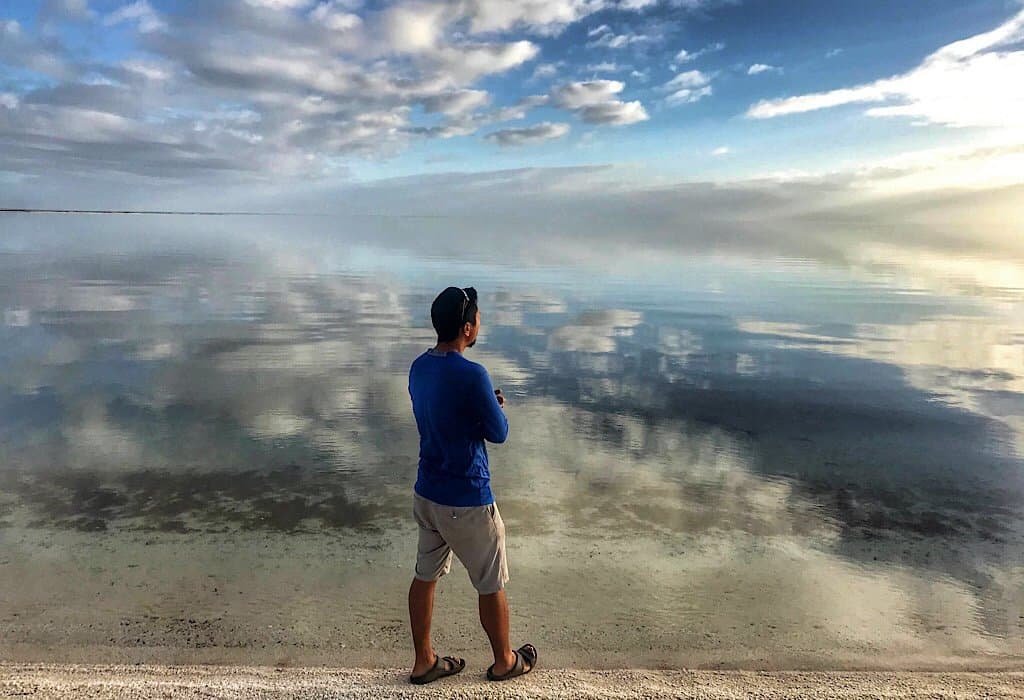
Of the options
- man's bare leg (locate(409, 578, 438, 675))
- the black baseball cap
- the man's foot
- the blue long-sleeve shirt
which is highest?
the black baseball cap

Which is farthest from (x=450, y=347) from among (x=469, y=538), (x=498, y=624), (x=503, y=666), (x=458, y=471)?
(x=503, y=666)

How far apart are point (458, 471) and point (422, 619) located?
97 cm

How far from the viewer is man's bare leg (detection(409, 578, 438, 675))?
13.8 feet

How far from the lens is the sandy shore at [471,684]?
152 inches

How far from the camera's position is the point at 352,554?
19.7 ft

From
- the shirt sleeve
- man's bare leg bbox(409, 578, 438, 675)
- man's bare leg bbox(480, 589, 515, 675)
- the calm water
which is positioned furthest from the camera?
the calm water

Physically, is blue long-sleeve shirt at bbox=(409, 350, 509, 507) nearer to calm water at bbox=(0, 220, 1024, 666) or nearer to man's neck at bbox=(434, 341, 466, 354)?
man's neck at bbox=(434, 341, 466, 354)

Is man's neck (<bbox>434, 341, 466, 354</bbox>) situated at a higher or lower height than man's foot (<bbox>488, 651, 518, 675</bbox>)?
higher

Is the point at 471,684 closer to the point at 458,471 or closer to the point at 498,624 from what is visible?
the point at 498,624

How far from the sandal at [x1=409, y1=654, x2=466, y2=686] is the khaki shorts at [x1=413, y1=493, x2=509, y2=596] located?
19.4 inches

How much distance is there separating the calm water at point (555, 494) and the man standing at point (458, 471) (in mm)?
793

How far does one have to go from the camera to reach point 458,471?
394 centimetres

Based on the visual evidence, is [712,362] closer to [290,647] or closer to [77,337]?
[290,647]

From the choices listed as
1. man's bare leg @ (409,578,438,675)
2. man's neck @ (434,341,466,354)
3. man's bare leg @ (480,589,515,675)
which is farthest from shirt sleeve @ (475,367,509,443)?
man's bare leg @ (409,578,438,675)
